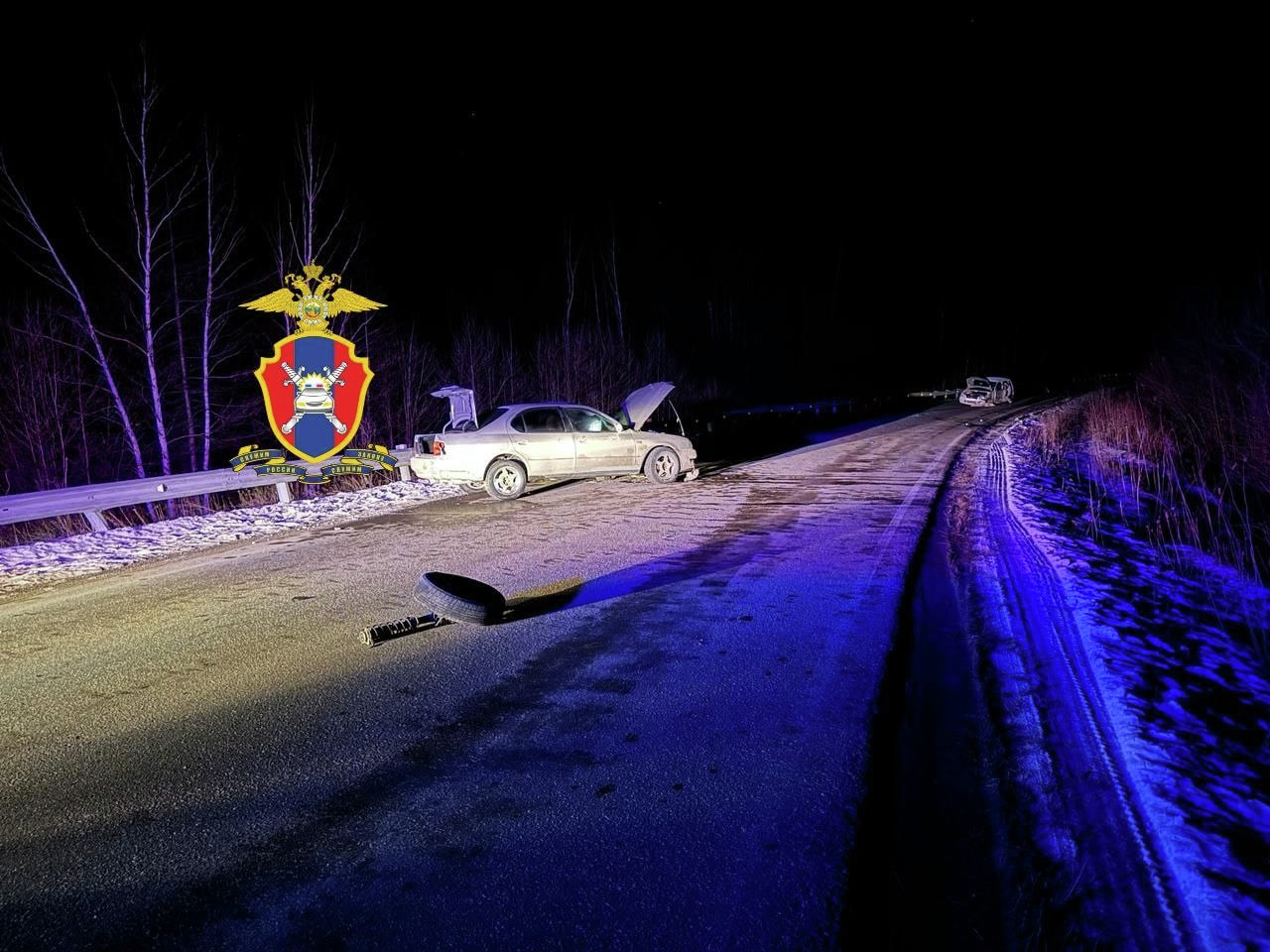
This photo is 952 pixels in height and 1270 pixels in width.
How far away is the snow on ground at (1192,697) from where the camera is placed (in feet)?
7.87

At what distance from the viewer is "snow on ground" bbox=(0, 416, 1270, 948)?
2.48 meters

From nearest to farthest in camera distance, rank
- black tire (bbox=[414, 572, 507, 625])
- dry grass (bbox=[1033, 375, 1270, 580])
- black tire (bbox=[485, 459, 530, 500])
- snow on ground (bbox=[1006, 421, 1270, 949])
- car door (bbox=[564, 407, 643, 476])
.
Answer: snow on ground (bbox=[1006, 421, 1270, 949]) < black tire (bbox=[414, 572, 507, 625]) < dry grass (bbox=[1033, 375, 1270, 580]) < black tire (bbox=[485, 459, 530, 500]) < car door (bbox=[564, 407, 643, 476])

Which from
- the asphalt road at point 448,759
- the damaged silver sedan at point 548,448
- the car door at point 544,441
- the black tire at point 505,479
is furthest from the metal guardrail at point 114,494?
the car door at point 544,441

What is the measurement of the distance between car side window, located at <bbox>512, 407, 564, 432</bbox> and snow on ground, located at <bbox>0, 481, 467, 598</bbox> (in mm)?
1993

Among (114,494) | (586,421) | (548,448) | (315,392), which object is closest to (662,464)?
(586,421)

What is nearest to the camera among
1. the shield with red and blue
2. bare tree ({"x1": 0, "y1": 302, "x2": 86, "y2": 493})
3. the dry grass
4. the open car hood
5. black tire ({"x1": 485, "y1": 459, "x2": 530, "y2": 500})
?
the dry grass

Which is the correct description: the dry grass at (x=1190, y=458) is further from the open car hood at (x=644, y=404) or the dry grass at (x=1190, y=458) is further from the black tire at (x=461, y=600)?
the open car hood at (x=644, y=404)

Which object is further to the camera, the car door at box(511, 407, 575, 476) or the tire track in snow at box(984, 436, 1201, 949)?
the car door at box(511, 407, 575, 476)

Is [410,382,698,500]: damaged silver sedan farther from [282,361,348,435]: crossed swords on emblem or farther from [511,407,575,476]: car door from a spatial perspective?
[282,361,348,435]: crossed swords on emblem

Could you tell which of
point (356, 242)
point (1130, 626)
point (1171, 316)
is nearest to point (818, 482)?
point (1130, 626)

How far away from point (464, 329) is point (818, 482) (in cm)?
1832

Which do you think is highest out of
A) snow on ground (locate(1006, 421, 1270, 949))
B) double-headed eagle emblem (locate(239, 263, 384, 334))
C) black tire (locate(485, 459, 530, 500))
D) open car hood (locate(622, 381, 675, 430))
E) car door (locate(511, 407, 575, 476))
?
double-headed eagle emblem (locate(239, 263, 384, 334))

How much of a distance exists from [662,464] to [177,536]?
25.4 ft

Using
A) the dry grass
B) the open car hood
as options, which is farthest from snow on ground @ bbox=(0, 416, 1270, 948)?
the open car hood
